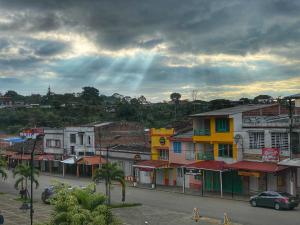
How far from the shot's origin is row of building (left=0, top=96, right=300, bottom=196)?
152ft

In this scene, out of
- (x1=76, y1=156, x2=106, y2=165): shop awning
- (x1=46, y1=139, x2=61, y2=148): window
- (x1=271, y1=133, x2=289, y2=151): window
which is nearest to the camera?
(x1=271, y1=133, x2=289, y2=151): window

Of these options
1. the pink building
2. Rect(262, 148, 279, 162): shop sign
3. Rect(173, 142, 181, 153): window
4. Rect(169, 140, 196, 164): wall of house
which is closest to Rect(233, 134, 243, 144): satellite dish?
Rect(262, 148, 279, 162): shop sign

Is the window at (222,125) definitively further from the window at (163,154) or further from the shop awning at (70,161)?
the shop awning at (70,161)

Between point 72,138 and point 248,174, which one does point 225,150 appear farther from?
point 72,138

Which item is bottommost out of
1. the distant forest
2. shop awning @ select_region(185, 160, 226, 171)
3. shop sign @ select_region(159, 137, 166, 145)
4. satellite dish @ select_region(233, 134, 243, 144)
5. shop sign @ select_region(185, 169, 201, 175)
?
shop sign @ select_region(185, 169, 201, 175)

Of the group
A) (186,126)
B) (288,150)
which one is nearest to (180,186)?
(186,126)

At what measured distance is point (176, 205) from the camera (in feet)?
148

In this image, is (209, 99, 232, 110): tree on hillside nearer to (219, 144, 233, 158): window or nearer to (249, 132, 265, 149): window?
(219, 144, 233, 158): window

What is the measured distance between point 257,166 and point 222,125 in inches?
296

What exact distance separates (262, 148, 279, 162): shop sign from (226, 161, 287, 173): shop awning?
16.3 inches

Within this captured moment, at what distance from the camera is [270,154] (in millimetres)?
47000

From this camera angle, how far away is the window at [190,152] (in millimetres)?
57656

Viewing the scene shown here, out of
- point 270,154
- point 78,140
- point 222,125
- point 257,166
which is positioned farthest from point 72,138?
point 270,154

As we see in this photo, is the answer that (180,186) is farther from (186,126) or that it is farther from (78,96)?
(78,96)
